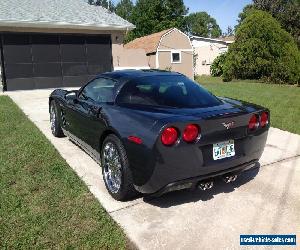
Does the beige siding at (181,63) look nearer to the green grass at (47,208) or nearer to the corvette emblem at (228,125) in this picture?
the green grass at (47,208)

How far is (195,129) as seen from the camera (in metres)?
3.51

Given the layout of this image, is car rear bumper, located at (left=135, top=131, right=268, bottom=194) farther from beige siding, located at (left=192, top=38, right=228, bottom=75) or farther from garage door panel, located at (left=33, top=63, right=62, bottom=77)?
beige siding, located at (left=192, top=38, right=228, bottom=75)

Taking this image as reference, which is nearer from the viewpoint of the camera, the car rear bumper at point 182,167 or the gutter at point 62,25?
→ the car rear bumper at point 182,167

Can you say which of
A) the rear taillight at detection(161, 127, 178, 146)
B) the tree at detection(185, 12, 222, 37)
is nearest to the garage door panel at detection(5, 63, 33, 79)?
the rear taillight at detection(161, 127, 178, 146)

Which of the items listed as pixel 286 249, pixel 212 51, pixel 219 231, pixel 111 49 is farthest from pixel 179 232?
pixel 212 51

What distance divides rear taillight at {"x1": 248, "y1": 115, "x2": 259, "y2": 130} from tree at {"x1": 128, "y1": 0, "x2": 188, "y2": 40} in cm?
4566

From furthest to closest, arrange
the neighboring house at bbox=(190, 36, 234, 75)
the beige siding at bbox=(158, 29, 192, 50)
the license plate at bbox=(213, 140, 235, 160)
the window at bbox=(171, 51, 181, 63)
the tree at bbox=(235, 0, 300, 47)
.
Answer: the neighboring house at bbox=(190, 36, 234, 75) < the tree at bbox=(235, 0, 300, 47) < the window at bbox=(171, 51, 181, 63) < the beige siding at bbox=(158, 29, 192, 50) < the license plate at bbox=(213, 140, 235, 160)

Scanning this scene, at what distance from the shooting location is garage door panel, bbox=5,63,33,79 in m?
16.1

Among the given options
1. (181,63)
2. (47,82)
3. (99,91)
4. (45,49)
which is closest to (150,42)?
(181,63)

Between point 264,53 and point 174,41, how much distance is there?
307 inches

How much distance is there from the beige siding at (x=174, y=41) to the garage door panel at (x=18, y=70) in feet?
39.4

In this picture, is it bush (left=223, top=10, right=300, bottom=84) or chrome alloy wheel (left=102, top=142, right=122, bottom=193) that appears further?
bush (left=223, top=10, right=300, bottom=84)

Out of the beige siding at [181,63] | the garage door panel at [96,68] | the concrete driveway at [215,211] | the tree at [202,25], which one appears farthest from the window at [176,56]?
the tree at [202,25]

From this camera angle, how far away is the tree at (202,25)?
8912 cm
